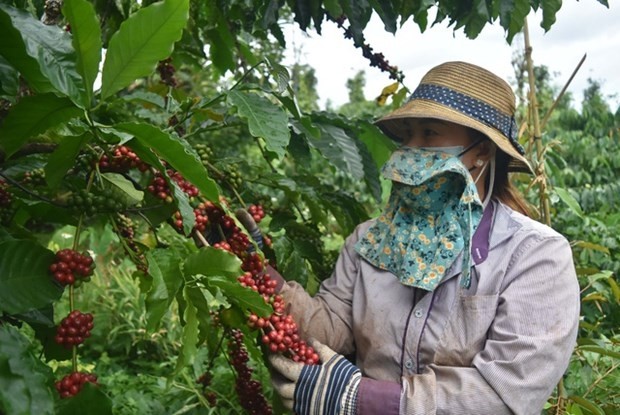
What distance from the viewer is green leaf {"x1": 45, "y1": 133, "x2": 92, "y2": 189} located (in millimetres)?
1120

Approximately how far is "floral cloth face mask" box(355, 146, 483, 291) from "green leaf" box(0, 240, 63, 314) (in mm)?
841

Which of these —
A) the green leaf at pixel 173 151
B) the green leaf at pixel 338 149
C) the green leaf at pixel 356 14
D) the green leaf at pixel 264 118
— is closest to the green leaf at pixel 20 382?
the green leaf at pixel 173 151

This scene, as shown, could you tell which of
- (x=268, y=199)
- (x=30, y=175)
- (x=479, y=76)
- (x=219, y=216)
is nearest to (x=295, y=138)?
(x=268, y=199)

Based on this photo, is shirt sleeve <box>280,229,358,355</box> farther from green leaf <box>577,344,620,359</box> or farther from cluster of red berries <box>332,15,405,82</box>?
green leaf <box>577,344,620,359</box>

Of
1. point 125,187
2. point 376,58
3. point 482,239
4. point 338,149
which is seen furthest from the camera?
point 376,58

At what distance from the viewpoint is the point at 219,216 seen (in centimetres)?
150

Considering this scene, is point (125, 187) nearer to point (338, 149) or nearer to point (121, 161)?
point (121, 161)

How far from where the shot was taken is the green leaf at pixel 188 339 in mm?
1112

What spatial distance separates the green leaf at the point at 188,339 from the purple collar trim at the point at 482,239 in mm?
756

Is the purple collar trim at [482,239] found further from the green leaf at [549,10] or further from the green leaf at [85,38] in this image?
the green leaf at [85,38]

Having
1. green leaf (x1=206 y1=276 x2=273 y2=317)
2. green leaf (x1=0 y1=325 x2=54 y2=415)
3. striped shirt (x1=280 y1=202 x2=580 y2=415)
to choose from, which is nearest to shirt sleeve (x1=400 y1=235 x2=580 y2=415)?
striped shirt (x1=280 y1=202 x2=580 y2=415)

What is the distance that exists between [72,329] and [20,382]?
0.23 metres

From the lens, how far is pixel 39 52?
97cm


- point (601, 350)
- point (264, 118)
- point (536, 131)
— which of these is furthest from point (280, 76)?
point (601, 350)
